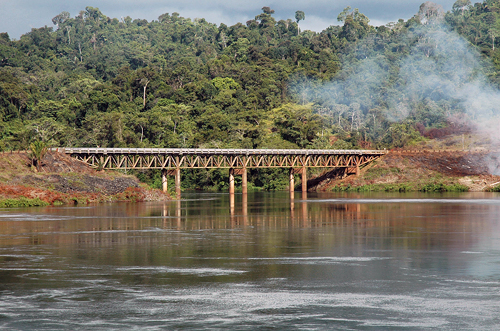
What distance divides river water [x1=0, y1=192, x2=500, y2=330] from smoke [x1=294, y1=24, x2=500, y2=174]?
115m

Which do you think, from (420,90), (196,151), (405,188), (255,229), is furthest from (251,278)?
(420,90)

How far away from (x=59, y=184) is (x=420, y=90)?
127 meters

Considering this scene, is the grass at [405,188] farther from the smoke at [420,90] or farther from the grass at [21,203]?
the grass at [21,203]

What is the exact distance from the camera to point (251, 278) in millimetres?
17734

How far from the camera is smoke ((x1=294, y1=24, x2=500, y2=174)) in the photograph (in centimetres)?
14912

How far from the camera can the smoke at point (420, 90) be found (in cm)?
14912

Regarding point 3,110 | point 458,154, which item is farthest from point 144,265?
point 3,110

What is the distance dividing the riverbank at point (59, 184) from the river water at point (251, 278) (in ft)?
83.5

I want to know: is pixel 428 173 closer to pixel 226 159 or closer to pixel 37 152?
pixel 226 159

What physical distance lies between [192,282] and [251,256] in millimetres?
5200

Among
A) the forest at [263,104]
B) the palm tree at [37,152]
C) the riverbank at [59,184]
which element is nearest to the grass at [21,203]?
the riverbank at [59,184]

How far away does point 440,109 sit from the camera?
153750mm

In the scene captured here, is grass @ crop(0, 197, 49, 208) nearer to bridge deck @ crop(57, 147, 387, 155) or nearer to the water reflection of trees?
the water reflection of trees

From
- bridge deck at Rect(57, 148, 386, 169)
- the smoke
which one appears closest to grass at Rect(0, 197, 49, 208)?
bridge deck at Rect(57, 148, 386, 169)
